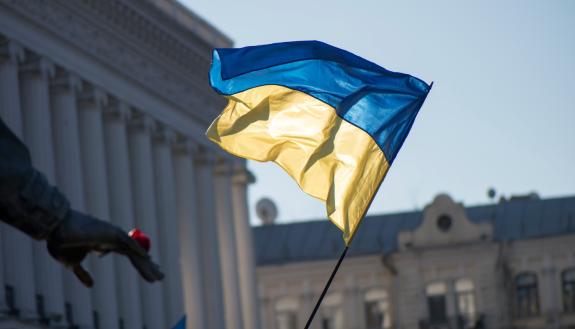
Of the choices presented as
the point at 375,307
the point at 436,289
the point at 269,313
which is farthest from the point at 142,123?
the point at 375,307

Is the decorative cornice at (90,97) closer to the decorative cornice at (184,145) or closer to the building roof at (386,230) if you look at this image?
the decorative cornice at (184,145)

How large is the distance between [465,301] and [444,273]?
156 cm

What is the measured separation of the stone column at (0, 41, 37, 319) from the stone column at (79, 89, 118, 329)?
5.17 metres

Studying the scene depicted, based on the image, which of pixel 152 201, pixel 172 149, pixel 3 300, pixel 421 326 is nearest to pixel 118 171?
pixel 152 201

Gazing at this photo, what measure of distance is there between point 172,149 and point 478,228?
28184mm

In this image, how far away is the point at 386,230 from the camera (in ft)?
288

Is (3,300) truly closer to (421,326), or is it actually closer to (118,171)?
(118,171)

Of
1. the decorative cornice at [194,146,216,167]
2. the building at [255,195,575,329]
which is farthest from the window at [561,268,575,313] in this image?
the decorative cornice at [194,146,216,167]

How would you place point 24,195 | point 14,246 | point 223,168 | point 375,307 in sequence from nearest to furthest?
1. point 24,195
2. point 14,246
3. point 223,168
4. point 375,307

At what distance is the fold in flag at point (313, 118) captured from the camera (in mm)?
17734

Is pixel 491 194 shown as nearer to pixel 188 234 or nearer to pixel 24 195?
pixel 188 234

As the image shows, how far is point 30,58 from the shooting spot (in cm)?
4653

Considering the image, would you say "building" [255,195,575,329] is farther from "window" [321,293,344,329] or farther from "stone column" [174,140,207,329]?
"stone column" [174,140,207,329]

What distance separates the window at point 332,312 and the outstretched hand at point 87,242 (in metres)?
78.6
